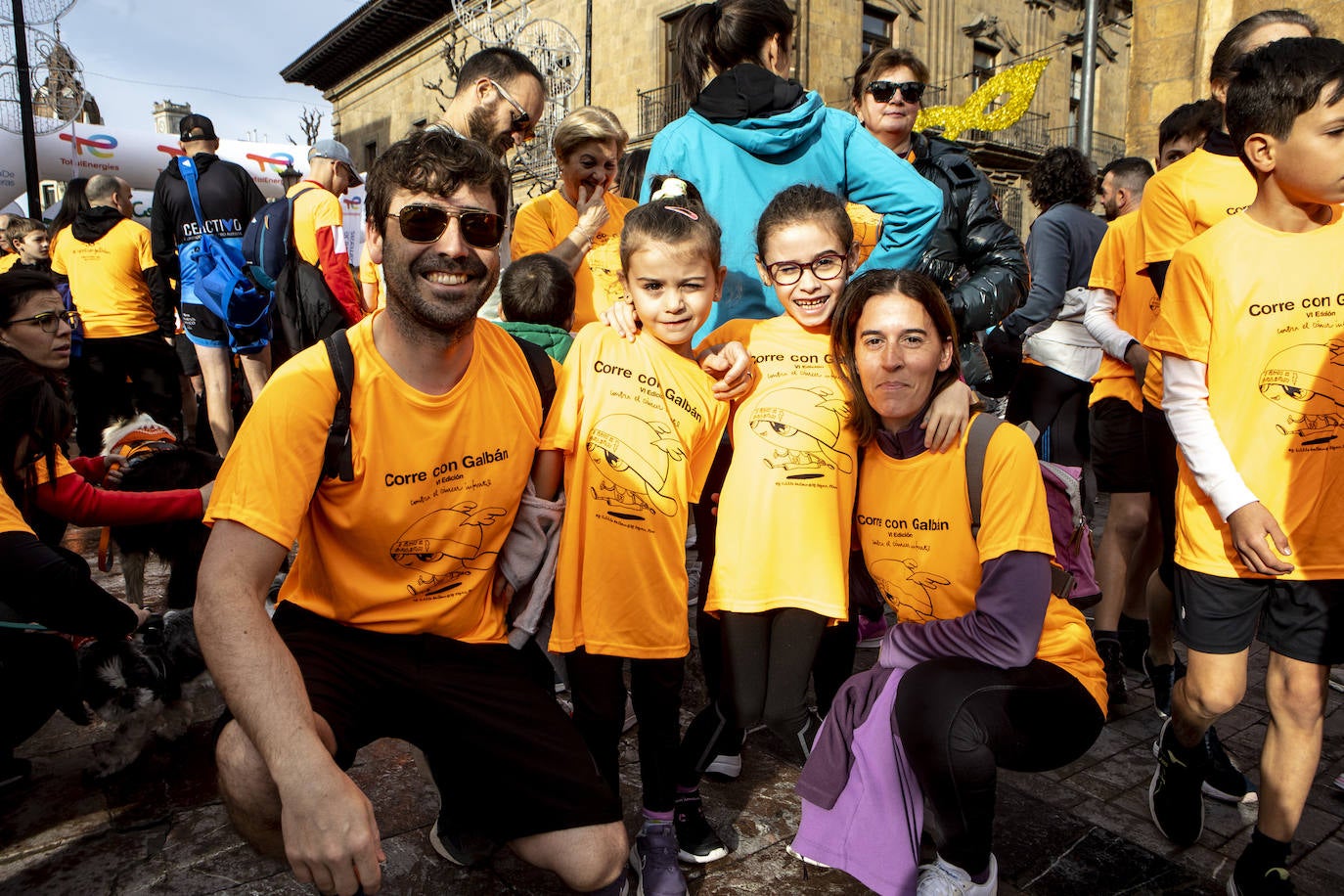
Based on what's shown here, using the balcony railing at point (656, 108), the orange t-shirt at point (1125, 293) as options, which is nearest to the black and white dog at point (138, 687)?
the orange t-shirt at point (1125, 293)

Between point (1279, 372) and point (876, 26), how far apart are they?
22.6 m

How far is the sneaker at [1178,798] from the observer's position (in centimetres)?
246

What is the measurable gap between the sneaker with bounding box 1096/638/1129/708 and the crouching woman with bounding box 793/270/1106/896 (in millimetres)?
1201

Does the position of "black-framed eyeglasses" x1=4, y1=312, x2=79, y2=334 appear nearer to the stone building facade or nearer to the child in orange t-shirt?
the child in orange t-shirt

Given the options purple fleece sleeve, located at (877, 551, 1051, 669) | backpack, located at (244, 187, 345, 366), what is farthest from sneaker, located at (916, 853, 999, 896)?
backpack, located at (244, 187, 345, 366)

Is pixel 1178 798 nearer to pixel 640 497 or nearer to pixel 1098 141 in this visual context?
pixel 640 497

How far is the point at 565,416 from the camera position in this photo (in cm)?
231

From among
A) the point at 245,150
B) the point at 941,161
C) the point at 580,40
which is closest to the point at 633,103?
the point at 580,40

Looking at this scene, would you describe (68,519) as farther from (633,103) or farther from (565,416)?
(633,103)

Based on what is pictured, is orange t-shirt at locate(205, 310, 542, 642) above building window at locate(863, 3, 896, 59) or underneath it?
underneath

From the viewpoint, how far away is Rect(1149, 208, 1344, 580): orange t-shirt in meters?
2.16

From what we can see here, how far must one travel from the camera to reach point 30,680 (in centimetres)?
276

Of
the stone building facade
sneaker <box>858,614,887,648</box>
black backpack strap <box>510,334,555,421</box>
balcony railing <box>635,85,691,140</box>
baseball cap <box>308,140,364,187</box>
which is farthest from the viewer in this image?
balcony railing <box>635,85,691,140</box>

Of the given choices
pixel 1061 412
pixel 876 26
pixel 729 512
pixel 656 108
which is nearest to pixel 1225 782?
pixel 729 512
